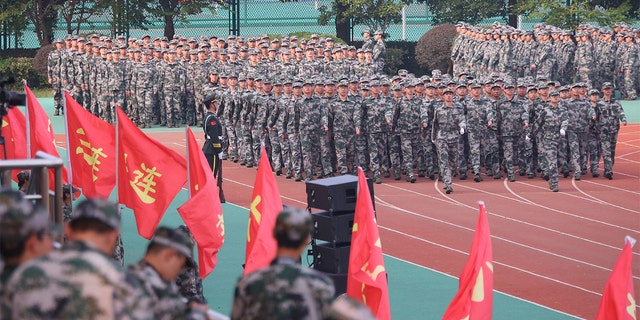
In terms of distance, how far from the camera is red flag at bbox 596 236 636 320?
9.90 meters

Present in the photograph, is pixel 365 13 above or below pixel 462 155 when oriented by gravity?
above

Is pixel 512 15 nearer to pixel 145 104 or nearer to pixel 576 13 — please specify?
pixel 576 13

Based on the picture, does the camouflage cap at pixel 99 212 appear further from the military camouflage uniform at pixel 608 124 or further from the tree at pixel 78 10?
the tree at pixel 78 10

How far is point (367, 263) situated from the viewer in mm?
10539

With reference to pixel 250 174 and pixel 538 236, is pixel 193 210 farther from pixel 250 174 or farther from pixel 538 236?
pixel 250 174

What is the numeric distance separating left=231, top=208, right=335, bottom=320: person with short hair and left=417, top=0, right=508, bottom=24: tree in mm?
35480

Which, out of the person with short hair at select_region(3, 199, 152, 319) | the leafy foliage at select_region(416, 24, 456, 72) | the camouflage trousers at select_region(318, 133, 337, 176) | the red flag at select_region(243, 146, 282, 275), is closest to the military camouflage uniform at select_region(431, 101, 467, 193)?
the camouflage trousers at select_region(318, 133, 337, 176)

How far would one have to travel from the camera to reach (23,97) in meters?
8.26

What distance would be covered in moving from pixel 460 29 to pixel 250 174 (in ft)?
46.9

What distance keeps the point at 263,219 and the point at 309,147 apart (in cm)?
1010

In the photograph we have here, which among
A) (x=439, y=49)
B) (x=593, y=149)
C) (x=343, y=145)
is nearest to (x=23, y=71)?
(x=439, y=49)

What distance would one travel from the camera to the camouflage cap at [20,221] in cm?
482

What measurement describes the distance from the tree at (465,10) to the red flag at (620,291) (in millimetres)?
30953

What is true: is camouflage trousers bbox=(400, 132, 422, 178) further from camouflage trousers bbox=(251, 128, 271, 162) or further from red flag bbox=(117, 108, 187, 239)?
red flag bbox=(117, 108, 187, 239)
